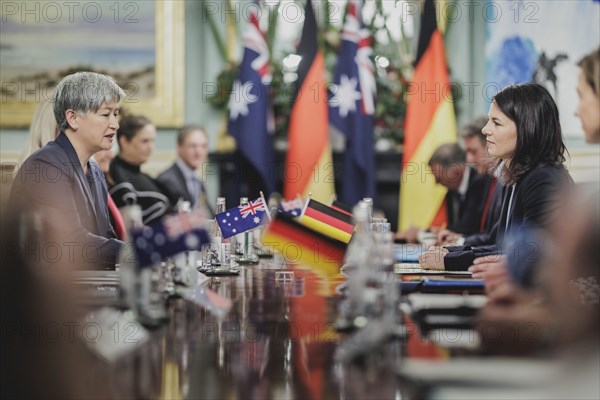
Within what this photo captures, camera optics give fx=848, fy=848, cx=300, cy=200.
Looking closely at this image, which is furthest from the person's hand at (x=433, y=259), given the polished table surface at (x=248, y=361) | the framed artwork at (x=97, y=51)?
the framed artwork at (x=97, y=51)

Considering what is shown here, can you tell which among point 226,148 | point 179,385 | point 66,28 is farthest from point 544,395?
point 66,28

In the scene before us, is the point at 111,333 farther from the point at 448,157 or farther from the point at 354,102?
the point at 354,102

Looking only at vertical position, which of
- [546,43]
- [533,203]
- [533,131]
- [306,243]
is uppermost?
[546,43]

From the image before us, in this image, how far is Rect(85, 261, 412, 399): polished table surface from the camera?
1376 mm

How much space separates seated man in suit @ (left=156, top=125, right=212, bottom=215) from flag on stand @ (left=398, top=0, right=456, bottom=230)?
1.69 meters

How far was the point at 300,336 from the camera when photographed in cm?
184

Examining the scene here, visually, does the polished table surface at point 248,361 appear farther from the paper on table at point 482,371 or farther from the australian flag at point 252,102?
the australian flag at point 252,102

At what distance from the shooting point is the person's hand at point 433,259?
10.4 feet

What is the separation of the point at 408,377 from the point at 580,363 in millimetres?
353

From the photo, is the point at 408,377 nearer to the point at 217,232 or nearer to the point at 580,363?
the point at 580,363

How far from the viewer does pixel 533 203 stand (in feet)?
9.61

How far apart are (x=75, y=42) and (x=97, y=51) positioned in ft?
0.67

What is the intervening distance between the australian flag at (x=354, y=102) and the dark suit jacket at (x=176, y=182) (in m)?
1.50

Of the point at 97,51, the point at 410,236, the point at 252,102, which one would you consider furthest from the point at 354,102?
the point at 97,51
